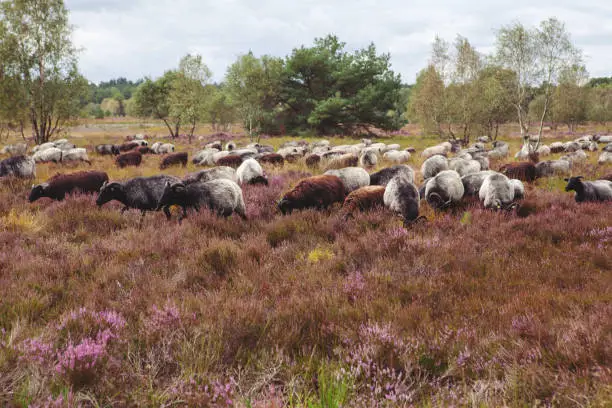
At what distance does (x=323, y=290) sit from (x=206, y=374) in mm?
1938

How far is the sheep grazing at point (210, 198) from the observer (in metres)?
8.16

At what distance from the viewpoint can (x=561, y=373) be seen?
2.65 m

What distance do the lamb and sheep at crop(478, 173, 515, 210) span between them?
7061 mm

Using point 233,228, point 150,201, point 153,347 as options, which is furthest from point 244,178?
point 153,347

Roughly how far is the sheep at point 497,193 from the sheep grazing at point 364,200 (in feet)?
8.91

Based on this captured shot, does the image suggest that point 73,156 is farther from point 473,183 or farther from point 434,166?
point 473,183

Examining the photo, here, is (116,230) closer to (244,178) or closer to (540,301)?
(244,178)

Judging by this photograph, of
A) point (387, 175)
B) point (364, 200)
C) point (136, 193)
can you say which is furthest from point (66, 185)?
point (387, 175)

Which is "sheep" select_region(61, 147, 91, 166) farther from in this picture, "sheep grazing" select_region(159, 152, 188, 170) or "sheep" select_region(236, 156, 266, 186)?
"sheep" select_region(236, 156, 266, 186)

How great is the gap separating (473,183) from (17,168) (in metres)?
17.0

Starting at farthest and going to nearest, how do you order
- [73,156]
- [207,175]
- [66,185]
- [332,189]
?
[73,156] → [207,175] → [66,185] → [332,189]

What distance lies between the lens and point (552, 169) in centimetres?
1312

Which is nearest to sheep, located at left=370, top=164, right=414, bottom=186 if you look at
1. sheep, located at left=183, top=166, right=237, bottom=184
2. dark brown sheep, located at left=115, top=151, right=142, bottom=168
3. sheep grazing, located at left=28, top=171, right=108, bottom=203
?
sheep, located at left=183, top=166, right=237, bottom=184

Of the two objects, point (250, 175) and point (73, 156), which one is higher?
point (73, 156)
